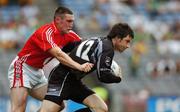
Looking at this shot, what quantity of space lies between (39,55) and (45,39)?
41cm

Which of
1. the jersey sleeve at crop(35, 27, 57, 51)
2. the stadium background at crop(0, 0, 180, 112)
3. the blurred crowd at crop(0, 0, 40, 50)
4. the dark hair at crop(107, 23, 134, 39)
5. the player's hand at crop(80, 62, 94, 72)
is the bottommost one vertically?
the stadium background at crop(0, 0, 180, 112)

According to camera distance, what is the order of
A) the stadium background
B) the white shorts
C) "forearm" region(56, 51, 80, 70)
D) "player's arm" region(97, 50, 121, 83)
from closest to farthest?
"player's arm" region(97, 50, 121, 83) < "forearm" region(56, 51, 80, 70) < the white shorts < the stadium background

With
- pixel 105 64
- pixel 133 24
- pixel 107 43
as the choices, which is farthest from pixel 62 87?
pixel 133 24

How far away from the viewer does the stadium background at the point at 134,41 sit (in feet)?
61.0

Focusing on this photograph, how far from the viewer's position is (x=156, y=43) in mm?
22375

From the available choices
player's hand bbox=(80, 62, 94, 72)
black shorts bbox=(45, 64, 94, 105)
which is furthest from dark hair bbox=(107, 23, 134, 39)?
→ black shorts bbox=(45, 64, 94, 105)

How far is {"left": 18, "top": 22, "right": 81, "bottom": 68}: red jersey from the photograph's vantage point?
10648mm

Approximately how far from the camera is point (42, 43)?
10656mm

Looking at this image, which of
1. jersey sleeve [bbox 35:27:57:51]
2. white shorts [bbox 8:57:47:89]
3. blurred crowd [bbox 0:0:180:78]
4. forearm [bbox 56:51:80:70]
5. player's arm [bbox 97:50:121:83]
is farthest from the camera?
blurred crowd [bbox 0:0:180:78]

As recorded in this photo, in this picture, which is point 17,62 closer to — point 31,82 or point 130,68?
point 31,82

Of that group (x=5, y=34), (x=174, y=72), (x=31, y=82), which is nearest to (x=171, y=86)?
(x=174, y=72)

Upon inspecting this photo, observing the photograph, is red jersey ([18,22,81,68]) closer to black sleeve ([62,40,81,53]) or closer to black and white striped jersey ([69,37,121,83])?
black sleeve ([62,40,81,53])

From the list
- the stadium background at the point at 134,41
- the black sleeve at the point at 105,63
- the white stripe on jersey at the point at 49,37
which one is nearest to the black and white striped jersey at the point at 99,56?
the black sleeve at the point at 105,63

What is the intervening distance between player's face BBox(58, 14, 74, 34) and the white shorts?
85 cm
